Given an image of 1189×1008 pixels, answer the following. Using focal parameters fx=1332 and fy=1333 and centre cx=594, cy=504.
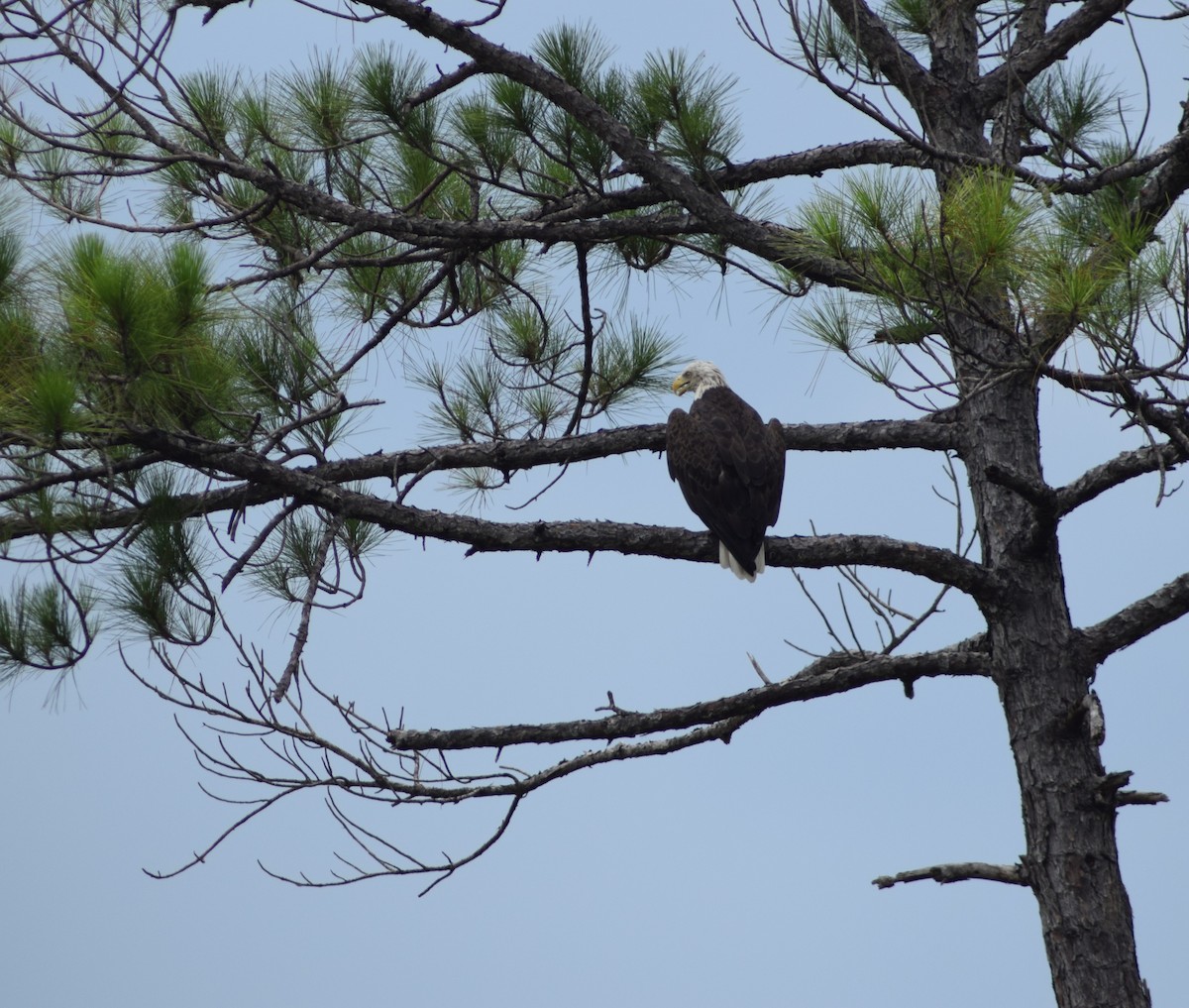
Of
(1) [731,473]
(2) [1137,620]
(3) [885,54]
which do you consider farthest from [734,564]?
(3) [885,54]

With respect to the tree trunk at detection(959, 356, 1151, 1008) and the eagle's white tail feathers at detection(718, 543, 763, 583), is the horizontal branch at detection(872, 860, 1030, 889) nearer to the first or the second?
the tree trunk at detection(959, 356, 1151, 1008)

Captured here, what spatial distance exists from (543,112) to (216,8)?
3.80 ft

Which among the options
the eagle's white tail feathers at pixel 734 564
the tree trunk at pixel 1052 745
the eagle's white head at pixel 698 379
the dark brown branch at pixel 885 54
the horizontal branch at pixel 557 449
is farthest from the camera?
the eagle's white head at pixel 698 379

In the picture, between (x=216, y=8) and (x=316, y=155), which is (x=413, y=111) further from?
(x=216, y=8)

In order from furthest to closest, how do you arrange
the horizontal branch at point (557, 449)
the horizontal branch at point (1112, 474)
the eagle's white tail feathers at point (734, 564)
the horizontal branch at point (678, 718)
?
the eagle's white tail feathers at point (734, 564) → the horizontal branch at point (557, 449) → the horizontal branch at point (678, 718) → the horizontal branch at point (1112, 474)

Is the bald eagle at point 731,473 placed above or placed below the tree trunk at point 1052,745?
above

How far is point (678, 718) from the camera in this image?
3.88 meters

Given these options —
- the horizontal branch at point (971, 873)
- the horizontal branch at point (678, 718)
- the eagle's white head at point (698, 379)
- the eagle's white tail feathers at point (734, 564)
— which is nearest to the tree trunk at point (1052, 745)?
the horizontal branch at point (971, 873)

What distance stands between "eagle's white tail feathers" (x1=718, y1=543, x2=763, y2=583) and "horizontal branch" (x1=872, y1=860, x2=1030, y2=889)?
107 cm

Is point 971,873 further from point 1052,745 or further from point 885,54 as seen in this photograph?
point 885,54

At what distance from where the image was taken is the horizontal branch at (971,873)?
386 centimetres

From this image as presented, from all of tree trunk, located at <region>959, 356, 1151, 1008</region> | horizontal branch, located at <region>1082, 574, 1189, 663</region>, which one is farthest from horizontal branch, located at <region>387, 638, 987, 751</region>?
horizontal branch, located at <region>1082, 574, 1189, 663</region>

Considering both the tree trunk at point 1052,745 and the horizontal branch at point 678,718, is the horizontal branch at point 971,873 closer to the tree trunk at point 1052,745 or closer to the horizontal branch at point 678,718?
the tree trunk at point 1052,745

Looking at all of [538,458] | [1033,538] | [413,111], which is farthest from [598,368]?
[1033,538]
